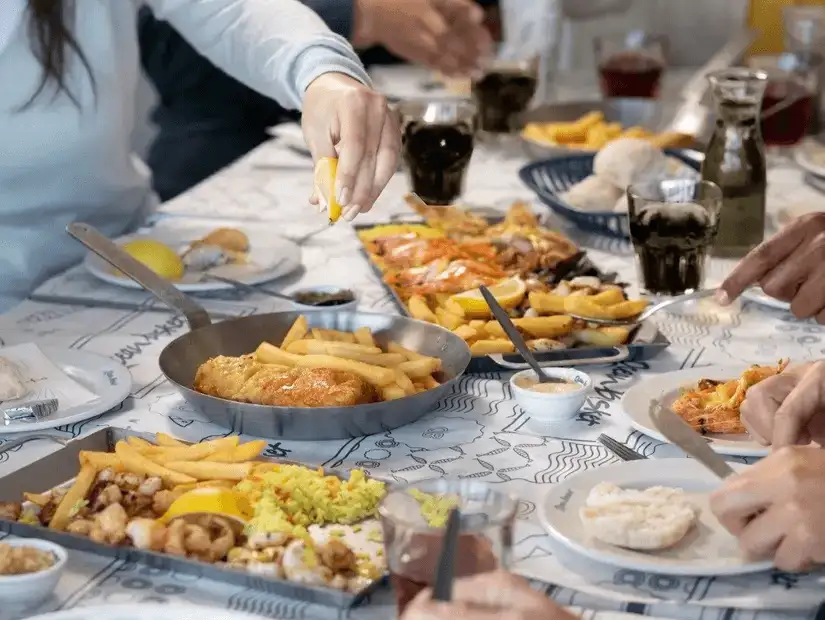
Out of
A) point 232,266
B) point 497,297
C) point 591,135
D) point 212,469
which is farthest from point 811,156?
point 212,469

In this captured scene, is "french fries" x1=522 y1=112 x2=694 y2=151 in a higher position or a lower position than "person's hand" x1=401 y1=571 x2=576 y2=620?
lower

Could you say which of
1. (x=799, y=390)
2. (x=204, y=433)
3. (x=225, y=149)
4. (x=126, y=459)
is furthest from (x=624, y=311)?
(x=225, y=149)

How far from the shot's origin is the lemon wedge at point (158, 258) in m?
2.05

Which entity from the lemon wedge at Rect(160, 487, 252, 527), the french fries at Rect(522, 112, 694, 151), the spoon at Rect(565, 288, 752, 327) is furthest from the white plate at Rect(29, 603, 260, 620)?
the french fries at Rect(522, 112, 694, 151)

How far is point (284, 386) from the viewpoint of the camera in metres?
1.45

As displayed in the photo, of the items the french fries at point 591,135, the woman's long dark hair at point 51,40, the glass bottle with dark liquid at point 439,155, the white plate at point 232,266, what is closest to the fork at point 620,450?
the white plate at point 232,266

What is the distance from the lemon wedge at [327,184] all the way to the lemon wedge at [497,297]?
0.23 m

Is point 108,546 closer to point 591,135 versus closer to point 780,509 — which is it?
point 780,509

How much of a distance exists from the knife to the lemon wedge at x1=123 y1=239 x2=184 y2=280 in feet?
3.33

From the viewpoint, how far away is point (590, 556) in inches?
43.9

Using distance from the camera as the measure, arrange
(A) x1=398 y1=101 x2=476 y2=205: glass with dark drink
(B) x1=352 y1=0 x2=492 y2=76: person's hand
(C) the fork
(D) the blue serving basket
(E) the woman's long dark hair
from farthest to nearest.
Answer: (B) x1=352 y1=0 x2=492 y2=76: person's hand, (A) x1=398 y1=101 x2=476 y2=205: glass with dark drink, (D) the blue serving basket, (E) the woman's long dark hair, (C) the fork

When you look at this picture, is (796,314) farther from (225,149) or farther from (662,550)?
(225,149)

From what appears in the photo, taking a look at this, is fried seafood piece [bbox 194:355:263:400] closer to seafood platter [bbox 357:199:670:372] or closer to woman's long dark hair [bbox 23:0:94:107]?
seafood platter [bbox 357:199:670:372]

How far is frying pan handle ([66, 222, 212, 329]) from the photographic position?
1747mm
